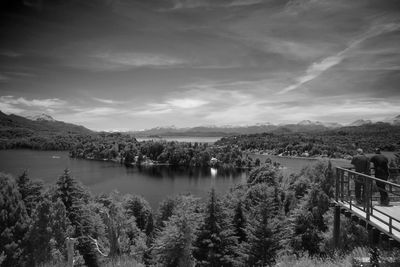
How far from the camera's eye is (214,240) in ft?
78.9

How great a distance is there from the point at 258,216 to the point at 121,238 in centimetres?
1301

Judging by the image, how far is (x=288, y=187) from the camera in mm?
41906

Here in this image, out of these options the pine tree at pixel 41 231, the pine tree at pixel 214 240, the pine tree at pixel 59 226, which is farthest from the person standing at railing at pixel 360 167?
the pine tree at pixel 59 226

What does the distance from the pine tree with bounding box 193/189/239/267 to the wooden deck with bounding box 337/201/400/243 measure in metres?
14.9

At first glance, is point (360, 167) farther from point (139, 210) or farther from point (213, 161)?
point (213, 161)

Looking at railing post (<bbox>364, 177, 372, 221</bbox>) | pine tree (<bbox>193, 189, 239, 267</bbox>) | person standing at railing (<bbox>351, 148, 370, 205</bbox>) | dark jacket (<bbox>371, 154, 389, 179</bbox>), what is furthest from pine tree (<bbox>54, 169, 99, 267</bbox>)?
dark jacket (<bbox>371, 154, 389, 179</bbox>)

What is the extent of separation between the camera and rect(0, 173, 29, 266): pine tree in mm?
22375

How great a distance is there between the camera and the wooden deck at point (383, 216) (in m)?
7.62

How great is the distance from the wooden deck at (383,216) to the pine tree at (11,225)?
22656 millimetres

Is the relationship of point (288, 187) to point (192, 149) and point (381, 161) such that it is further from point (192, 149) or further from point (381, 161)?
point (192, 149)

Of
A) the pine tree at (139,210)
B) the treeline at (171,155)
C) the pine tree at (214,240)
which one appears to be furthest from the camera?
the treeline at (171,155)

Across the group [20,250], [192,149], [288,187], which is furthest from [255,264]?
[192,149]

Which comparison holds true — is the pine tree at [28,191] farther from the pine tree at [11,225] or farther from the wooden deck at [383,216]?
the wooden deck at [383,216]

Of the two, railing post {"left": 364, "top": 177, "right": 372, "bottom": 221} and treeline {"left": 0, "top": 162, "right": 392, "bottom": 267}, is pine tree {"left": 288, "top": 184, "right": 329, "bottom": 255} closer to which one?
treeline {"left": 0, "top": 162, "right": 392, "bottom": 267}
